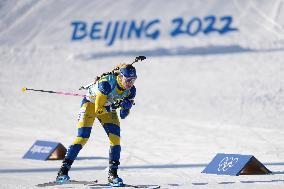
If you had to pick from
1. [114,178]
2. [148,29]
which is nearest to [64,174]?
[114,178]

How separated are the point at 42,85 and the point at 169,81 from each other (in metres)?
3.58

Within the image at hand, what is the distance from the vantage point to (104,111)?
28.8 feet

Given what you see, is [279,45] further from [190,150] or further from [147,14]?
[190,150]

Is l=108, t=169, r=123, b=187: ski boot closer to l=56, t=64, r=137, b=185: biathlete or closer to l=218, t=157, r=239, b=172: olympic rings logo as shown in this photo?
l=56, t=64, r=137, b=185: biathlete

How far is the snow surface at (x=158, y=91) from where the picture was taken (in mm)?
11117

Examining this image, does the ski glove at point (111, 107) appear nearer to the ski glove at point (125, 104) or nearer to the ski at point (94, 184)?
the ski glove at point (125, 104)

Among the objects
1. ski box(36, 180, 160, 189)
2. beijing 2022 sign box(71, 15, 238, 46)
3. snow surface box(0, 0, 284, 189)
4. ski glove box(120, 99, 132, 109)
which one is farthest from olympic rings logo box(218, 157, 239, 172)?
beijing 2022 sign box(71, 15, 238, 46)

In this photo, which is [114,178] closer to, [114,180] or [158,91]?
[114,180]

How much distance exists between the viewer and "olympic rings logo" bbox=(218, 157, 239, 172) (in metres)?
9.72

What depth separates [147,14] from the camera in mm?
26078

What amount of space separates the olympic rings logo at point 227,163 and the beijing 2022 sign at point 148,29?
15.2 m

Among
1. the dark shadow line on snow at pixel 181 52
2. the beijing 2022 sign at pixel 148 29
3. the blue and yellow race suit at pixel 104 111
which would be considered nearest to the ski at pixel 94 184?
the blue and yellow race suit at pixel 104 111

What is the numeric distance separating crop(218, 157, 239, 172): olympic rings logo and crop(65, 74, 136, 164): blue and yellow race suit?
1602 mm

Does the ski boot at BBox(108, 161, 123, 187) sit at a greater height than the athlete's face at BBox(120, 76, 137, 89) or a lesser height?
lesser
